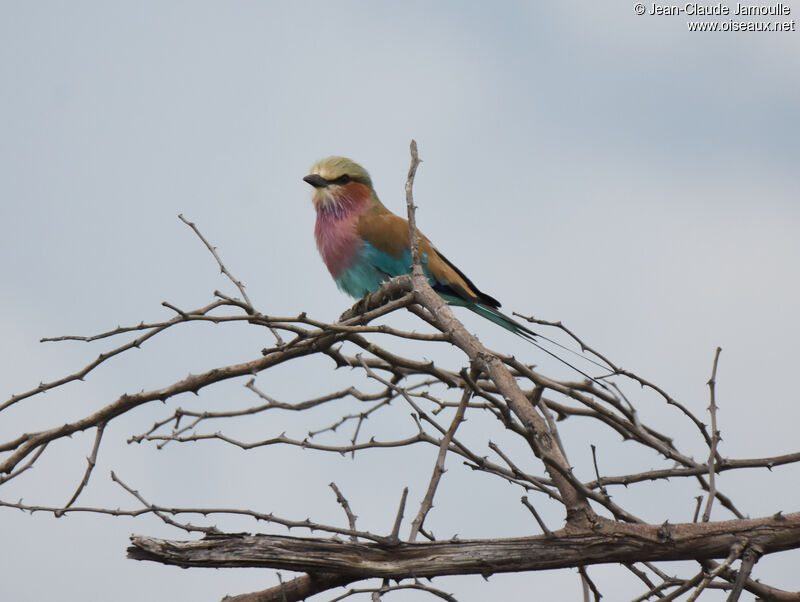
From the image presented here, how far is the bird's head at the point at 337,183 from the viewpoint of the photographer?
614 cm

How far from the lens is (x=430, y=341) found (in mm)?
3115

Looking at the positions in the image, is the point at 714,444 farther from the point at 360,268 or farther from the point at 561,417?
the point at 360,268

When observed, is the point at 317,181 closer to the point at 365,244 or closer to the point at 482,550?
the point at 365,244

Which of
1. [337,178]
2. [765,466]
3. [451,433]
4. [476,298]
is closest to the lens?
[451,433]

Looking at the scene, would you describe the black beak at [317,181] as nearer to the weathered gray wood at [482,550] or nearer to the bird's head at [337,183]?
the bird's head at [337,183]

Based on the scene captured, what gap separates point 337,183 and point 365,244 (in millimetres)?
547

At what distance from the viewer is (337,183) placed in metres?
6.18

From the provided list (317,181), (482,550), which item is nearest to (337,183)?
(317,181)

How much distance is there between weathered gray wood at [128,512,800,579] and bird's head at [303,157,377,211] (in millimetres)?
3651

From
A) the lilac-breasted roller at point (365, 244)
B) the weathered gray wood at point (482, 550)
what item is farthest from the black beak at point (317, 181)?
the weathered gray wood at point (482, 550)

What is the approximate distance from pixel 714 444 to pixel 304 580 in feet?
4.45

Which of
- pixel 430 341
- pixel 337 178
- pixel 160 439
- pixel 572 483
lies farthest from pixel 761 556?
pixel 337 178

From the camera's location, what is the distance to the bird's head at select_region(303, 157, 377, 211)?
6141 mm

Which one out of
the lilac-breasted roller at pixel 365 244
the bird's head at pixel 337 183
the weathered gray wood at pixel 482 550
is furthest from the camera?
the bird's head at pixel 337 183
